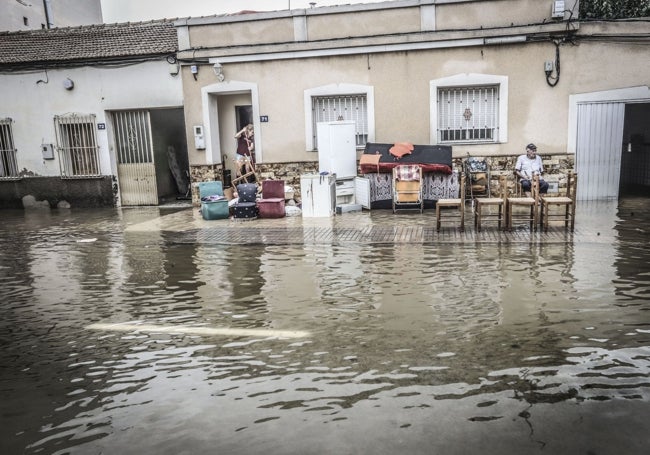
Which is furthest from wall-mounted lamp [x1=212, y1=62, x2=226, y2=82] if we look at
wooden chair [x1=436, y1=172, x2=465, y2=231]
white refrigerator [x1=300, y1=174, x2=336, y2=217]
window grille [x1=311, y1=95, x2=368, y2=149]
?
wooden chair [x1=436, y1=172, x2=465, y2=231]

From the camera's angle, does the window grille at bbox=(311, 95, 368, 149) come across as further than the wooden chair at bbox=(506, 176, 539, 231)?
Yes

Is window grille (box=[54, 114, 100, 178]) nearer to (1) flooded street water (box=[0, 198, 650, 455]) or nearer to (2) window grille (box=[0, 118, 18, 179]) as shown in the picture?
(2) window grille (box=[0, 118, 18, 179])

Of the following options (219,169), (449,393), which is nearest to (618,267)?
(449,393)

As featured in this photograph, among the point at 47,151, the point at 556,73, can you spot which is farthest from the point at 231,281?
the point at 47,151

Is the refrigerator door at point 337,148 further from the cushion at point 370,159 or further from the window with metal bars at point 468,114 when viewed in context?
the window with metal bars at point 468,114

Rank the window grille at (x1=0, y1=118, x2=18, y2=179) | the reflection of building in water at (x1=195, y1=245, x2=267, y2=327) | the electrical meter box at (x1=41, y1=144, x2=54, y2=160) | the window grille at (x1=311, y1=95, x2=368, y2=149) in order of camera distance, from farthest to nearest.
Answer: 1. the window grille at (x1=0, y1=118, x2=18, y2=179)
2. the electrical meter box at (x1=41, y1=144, x2=54, y2=160)
3. the window grille at (x1=311, y1=95, x2=368, y2=149)
4. the reflection of building in water at (x1=195, y1=245, x2=267, y2=327)

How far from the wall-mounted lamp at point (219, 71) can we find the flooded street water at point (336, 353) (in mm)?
7185

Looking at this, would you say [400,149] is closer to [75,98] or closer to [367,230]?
[367,230]

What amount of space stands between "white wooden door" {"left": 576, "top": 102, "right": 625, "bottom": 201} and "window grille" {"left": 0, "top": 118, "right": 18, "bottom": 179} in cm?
1602

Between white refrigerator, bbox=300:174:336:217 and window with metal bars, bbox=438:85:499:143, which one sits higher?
window with metal bars, bbox=438:85:499:143

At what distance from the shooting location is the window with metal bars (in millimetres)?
13000

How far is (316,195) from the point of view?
1212 centimetres

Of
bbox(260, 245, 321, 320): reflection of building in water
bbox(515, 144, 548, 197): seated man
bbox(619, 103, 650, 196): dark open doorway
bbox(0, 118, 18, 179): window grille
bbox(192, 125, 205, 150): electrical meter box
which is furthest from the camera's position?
bbox(0, 118, 18, 179): window grille

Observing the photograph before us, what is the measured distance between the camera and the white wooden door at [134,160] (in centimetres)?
1548
